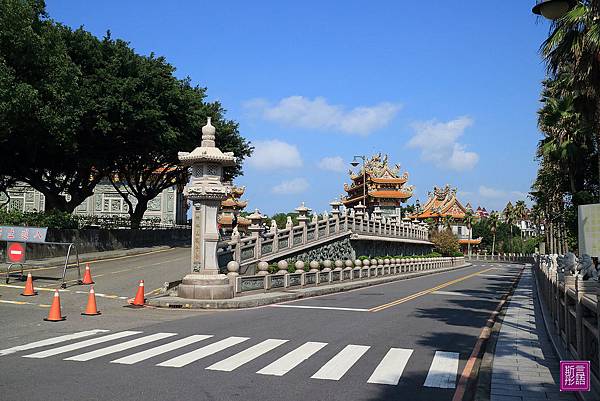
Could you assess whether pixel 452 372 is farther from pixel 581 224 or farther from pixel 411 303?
pixel 411 303

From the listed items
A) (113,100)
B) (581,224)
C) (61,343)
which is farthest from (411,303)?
(113,100)

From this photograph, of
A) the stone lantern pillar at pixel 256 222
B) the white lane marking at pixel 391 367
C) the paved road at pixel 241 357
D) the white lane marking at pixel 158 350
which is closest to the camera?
the paved road at pixel 241 357

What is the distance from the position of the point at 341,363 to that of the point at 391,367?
847mm

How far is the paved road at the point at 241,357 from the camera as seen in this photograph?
7703mm

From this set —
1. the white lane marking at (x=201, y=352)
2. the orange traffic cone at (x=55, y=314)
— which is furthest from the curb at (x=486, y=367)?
the orange traffic cone at (x=55, y=314)

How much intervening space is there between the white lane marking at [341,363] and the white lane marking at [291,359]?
1.62ft

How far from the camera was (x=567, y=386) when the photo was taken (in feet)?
24.0

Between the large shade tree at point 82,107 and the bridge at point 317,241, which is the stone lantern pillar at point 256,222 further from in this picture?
the large shade tree at point 82,107

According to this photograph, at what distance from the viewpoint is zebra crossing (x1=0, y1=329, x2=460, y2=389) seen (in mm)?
8859

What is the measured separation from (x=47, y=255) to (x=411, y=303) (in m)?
20.9

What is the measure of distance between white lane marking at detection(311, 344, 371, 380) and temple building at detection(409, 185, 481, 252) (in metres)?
93.2

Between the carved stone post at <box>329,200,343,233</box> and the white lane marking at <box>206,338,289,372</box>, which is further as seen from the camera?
the carved stone post at <box>329,200,343,233</box>

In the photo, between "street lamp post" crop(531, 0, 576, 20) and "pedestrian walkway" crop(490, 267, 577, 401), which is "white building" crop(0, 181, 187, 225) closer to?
"pedestrian walkway" crop(490, 267, 577, 401)

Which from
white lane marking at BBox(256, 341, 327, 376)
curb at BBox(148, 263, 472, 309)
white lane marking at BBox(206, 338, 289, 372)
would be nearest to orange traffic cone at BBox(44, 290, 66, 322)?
curb at BBox(148, 263, 472, 309)
